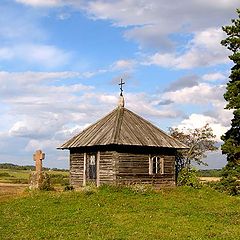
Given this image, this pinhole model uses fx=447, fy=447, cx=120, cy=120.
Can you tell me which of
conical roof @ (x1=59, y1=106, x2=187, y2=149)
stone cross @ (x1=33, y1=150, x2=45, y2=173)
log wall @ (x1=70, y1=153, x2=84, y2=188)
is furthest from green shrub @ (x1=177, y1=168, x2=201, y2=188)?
stone cross @ (x1=33, y1=150, x2=45, y2=173)

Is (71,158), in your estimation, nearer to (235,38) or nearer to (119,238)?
(235,38)

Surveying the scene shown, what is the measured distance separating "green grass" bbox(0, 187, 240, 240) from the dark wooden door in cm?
374

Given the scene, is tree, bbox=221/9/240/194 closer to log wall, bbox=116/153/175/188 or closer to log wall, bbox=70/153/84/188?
log wall, bbox=116/153/175/188

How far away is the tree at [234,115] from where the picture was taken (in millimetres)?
37375

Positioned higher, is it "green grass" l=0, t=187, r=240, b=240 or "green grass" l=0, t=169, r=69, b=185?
"green grass" l=0, t=169, r=69, b=185

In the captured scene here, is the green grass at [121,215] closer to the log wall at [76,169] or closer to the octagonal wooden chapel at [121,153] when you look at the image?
the octagonal wooden chapel at [121,153]

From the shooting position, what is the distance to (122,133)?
34.8 meters

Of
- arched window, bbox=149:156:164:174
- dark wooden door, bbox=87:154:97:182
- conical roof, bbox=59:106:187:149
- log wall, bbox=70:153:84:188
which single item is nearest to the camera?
conical roof, bbox=59:106:187:149

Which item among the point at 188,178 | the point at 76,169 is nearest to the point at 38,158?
the point at 76,169

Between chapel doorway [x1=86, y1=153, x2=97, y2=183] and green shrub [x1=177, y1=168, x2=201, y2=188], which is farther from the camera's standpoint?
green shrub [x1=177, y1=168, x2=201, y2=188]

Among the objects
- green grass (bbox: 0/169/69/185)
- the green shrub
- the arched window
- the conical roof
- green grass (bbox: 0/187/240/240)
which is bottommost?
green grass (bbox: 0/187/240/240)

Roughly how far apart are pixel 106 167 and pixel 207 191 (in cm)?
806

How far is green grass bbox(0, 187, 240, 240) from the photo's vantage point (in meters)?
18.4

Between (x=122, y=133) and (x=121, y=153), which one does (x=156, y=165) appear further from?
(x=122, y=133)
